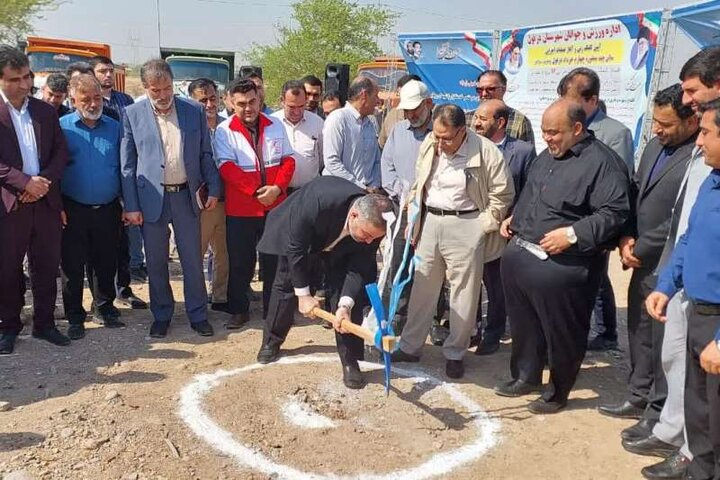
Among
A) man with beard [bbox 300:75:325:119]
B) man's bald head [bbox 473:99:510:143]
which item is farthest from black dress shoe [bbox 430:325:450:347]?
man with beard [bbox 300:75:325:119]

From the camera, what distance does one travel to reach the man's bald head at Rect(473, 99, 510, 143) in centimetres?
486

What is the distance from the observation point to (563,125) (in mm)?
3785

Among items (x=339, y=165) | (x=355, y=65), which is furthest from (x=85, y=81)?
(x=355, y=65)

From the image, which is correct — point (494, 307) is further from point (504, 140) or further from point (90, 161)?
point (90, 161)

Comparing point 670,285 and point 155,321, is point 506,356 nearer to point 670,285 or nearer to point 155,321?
point 670,285

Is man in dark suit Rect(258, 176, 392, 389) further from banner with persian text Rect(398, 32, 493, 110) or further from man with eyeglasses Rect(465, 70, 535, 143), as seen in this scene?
banner with persian text Rect(398, 32, 493, 110)

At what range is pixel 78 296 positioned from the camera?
206 inches

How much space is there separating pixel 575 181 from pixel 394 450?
1.88 meters

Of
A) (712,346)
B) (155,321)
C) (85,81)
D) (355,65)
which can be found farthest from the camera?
(355,65)

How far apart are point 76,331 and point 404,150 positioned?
9.88 feet

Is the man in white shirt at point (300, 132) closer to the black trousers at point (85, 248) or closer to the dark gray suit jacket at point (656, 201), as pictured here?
the black trousers at point (85, 248)

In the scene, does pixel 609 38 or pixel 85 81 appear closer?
pixel 85 81

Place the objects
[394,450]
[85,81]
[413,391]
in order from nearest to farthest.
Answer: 1. [394,450]
2. [413,391]
3. [85,81]

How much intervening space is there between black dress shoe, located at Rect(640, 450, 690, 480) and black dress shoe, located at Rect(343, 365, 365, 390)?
1.84m
